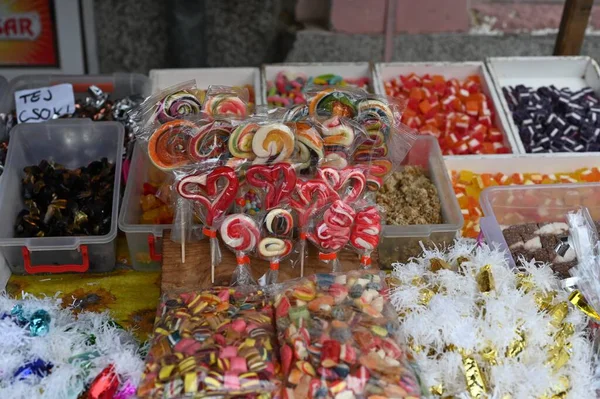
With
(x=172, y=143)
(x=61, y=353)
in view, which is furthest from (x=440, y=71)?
(x=61, y=353)

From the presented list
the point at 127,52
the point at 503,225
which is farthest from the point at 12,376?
the point at 127,52

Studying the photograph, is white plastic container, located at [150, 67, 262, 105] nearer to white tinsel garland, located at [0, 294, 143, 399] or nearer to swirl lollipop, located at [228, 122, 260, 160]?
swirl lollipop, located at [228, 122, 260, 160]

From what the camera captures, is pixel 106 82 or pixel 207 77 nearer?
pixel 106 82

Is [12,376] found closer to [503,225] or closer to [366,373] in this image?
[366,373]

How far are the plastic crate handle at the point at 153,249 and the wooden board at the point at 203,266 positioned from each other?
63mm

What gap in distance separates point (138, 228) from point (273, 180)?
17.7 inches

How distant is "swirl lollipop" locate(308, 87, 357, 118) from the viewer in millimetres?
1832

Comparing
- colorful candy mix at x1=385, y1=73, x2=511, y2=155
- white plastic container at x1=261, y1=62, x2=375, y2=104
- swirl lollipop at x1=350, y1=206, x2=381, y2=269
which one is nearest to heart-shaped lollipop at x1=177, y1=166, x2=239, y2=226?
swirl lollipop at x1=350, y1=206, x2=381, y2=269

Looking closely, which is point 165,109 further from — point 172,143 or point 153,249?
point 153,249

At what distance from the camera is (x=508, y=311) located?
147 cm

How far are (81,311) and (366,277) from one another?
813 mm

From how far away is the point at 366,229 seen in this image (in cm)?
169

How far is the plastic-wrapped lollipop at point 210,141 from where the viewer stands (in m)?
1.69

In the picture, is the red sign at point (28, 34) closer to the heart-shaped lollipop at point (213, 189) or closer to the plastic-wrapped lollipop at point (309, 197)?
the heart-shaped lollipop at point (213, 189)
